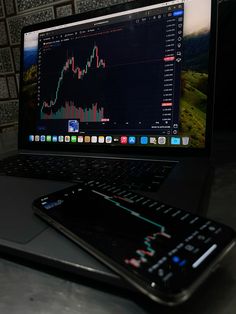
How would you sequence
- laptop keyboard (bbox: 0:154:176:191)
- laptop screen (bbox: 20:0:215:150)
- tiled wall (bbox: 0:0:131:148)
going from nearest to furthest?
laptop keyboard (bbox: 0:154:176:191) → laptop screen (bbox: 20:0:215:150) → tiled wall (bbox: 0:0:131:148)

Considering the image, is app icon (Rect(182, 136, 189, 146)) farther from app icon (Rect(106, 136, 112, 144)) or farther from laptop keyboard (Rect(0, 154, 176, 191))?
app icon (Rect(106, 136, 112, 144))

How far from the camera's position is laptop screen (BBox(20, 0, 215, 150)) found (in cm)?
56

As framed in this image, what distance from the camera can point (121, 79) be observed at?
623mm

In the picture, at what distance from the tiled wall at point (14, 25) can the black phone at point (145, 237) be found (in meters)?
0.70

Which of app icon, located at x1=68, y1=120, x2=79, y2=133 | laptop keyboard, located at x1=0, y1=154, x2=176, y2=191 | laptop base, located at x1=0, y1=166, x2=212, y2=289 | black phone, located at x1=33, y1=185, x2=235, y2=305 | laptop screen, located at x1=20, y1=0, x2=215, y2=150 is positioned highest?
laptop screen, located at x1=20, y1=0, x2=215, y2=150

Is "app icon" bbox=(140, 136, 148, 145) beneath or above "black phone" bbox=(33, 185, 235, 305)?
above

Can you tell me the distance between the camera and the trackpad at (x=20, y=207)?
0.32m

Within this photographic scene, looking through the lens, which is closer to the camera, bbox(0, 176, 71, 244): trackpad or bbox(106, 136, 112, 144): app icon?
bbox(0, 176, 71, 244): trackpad

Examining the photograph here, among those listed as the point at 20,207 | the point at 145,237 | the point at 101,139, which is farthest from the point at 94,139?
the point at 145,237

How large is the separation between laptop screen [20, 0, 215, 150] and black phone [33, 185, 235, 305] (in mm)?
265

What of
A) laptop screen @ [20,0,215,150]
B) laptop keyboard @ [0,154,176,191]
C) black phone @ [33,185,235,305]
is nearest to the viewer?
black phone @ [33,185,235,305]

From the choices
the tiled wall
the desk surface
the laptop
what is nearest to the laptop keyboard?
the laptop

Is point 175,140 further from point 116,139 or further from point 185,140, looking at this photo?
point 116,139

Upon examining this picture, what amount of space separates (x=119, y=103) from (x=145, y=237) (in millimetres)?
408
